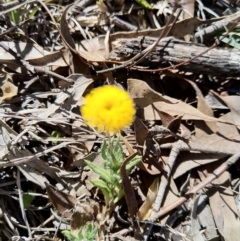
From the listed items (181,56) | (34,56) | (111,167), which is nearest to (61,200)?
(111,167)

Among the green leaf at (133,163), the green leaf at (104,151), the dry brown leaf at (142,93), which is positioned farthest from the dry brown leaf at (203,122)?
the green leaf at (104,151)

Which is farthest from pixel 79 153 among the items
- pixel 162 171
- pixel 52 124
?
pixel 162 171

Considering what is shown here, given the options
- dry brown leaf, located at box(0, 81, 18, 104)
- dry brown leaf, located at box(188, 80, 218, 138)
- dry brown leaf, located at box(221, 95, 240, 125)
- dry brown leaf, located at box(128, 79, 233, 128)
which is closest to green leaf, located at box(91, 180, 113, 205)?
dry brown leaf, located at box(128, 79, 233, 128)

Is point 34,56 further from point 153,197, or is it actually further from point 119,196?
point 153,197

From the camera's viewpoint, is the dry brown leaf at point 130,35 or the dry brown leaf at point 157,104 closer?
the dry brown leaf at point 157,104

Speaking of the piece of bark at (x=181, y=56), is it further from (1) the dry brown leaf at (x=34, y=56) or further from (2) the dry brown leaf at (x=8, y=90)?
(2) the dry brown leaf at (x=8, y=90)

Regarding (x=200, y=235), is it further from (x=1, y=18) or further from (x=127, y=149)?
(x=1, y=18)

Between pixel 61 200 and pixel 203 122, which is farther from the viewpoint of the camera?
pixel 203 122
